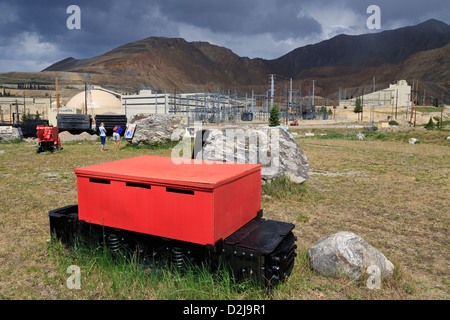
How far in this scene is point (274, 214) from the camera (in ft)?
22.3

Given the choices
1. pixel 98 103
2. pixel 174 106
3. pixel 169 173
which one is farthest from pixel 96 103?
pixel 169 173

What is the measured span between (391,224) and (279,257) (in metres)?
4.02

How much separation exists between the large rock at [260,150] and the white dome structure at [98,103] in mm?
73417

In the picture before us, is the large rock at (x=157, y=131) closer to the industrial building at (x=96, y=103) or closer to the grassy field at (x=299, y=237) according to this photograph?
the grassy field at (x=299, y=237)

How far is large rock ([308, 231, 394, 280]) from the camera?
153 inches

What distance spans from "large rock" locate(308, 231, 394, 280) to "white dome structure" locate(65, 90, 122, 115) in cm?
7843

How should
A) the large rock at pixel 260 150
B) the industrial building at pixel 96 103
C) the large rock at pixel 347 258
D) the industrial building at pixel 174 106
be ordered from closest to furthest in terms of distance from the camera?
the large rock at pixel 347 258 → the large rock at pixel 260 150 → the industrial building at pixel 174 106 → the industrial building at pixel 96 103

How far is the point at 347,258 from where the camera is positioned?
395 cm

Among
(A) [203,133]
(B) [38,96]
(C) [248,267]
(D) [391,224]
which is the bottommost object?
(D) [391,224]

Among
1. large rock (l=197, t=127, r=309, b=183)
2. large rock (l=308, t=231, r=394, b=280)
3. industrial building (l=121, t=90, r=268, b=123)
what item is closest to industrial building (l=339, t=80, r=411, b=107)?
industrial building (l=121, t=90, r=268, b=123)

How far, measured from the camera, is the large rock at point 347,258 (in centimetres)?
389

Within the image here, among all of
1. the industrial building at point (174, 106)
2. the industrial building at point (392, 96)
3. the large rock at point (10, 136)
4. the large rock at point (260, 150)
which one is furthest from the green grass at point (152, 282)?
the industrial building at point (392, 96)

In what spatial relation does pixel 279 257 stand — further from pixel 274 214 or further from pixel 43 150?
pixel 43 150
